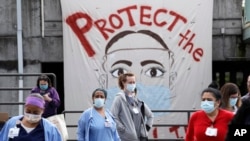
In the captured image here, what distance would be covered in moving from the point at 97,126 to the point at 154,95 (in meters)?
6.92

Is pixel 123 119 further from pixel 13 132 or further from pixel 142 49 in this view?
pixel 142 49

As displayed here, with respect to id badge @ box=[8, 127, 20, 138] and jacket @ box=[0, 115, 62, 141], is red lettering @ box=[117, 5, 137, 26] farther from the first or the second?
id badge @ box=[8, 127, 20, 138]

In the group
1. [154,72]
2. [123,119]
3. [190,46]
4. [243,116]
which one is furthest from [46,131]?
[190,46]

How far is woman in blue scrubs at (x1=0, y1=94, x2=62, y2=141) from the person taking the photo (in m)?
6.37

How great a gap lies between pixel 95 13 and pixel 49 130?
9.29 m

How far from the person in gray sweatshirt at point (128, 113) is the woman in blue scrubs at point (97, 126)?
0.16m

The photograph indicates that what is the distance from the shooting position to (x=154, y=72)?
50.8 ft

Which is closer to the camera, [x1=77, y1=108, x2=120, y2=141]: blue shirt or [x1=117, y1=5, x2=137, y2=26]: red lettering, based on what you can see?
[x1=77, y1=108, x2=120, y2=141]: blue shirt

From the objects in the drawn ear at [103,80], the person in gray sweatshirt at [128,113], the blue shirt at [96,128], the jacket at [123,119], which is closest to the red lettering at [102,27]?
the drawn ear at [103,80]

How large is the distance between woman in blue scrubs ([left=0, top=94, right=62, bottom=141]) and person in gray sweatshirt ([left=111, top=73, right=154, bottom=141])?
2447 millimetres

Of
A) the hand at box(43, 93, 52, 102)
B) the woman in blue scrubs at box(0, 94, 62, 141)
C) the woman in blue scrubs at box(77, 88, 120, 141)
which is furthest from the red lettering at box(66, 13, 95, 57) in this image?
the woman in blue scrubs at box(0, 94, 62, 141)

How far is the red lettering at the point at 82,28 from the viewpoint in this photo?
15.5 meters

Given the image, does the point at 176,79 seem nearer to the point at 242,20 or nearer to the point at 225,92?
the point at 242,20

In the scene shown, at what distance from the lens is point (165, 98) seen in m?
15.5
